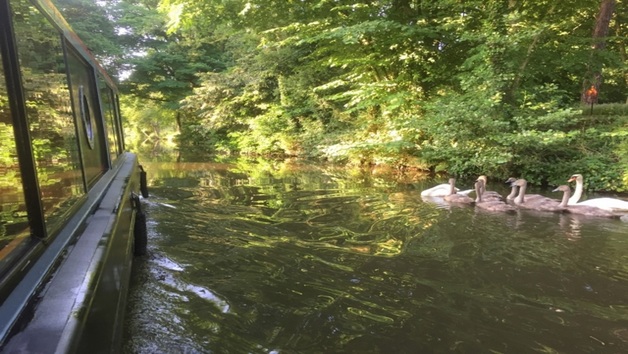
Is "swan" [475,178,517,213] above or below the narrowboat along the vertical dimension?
below

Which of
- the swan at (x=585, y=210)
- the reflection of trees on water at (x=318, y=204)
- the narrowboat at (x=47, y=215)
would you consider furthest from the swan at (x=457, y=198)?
the narrowboat at (x=47, y=215)

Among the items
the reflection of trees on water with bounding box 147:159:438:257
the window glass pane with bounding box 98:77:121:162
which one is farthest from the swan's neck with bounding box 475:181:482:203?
the window glass pane with bounding box 98:77:121:162

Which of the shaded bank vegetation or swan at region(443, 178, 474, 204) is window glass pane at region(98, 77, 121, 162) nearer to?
swan at region(443, 178, 474, 204)

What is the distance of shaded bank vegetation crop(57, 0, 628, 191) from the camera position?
1073cm

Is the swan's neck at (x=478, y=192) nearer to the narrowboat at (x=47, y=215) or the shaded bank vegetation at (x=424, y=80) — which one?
the shaded bank vegetation at (x=424, y=80)

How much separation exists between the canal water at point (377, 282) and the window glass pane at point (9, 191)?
1357mm

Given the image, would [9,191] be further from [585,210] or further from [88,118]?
[585,210]

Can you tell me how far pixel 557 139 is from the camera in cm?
971

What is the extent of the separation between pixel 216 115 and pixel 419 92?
1433 centimetres

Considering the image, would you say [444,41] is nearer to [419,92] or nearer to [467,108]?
[419,92]

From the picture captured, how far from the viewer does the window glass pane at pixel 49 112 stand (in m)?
2.32

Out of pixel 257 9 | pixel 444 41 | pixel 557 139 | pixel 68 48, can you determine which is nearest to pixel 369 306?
pixel 68 48

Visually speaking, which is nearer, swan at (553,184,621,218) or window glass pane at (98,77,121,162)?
window glass pane at (98,77,121,162)

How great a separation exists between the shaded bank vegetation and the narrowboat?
9586 mm
